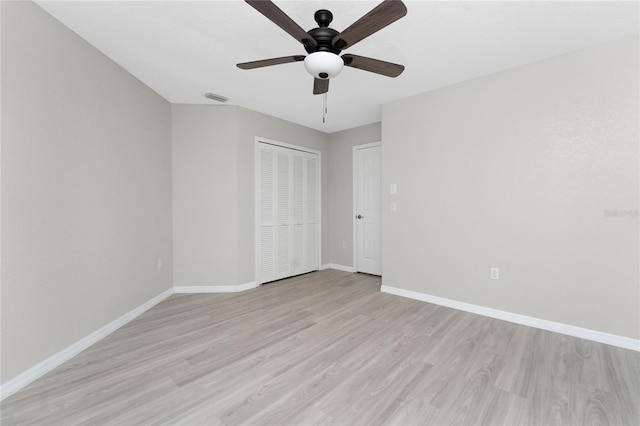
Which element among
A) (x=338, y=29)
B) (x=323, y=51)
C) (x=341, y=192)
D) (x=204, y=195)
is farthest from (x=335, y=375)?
(x=341, y=192)

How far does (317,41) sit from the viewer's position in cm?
171

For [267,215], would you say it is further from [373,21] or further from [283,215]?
[373,21]

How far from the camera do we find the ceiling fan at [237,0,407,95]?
1.41 m

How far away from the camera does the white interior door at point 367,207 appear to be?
4.49 meters

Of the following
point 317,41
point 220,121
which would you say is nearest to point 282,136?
point 220,121

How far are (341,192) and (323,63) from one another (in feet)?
11.0

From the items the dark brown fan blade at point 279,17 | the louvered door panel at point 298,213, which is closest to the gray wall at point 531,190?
the louvered door panel at point 298,213

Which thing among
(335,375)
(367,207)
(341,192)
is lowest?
(335,375)

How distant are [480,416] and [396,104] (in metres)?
3.24

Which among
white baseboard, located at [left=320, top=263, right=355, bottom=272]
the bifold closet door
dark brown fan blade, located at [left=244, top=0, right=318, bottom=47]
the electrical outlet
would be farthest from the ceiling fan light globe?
white baseboard, located at [left=320, top=263, right=355, bottom=272]

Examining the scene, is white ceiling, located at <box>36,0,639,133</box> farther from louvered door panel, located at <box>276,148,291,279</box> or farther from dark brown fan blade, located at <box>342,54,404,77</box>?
louvered door panel, located at <box>276,148,291,279</box>

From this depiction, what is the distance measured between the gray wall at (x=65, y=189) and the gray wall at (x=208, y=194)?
0.54 metres

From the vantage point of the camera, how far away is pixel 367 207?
4617 mm

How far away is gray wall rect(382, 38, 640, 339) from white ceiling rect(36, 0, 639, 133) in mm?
319
